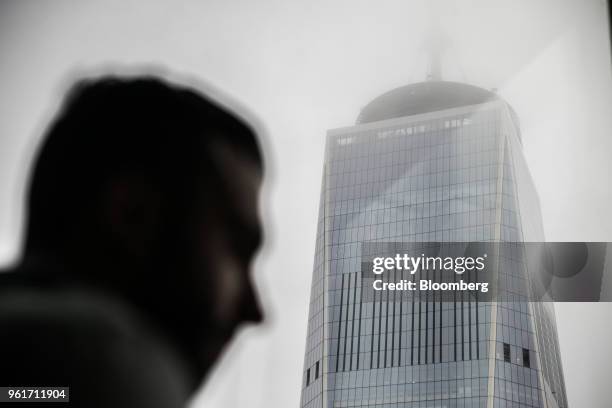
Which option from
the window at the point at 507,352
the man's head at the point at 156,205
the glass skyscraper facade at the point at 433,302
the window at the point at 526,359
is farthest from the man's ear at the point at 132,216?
the window at the point at 526,359

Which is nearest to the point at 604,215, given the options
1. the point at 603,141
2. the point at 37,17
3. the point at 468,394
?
the point at 603,141

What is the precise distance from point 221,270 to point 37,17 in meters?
3.66

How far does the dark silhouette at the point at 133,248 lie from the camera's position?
12.0 inches

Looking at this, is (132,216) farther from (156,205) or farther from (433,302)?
(433,302)

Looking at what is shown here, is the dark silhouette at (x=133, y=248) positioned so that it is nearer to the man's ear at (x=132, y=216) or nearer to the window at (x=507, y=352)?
the man's ear at (x=132, y=216)

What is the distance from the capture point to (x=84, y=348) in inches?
11.9

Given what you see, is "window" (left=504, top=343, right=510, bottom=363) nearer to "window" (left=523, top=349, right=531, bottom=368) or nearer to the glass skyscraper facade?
the glass skyscraper facade

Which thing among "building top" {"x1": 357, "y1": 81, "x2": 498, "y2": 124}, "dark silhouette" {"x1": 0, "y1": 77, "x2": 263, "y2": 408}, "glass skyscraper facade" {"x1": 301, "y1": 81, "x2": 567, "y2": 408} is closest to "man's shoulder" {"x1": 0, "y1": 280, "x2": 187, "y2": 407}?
"dark silhouette" {"x1": 0, "y1": 77, "x2": 263, "y2": 408}

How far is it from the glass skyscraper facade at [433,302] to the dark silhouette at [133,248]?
1730cm

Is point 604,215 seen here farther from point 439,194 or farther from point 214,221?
point 439,194

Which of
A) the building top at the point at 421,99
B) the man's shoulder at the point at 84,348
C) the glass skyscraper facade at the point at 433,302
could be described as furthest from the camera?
A: the building top at the point at 421,99

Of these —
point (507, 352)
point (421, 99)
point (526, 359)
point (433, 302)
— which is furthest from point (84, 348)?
point (421, 99)

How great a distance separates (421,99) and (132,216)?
22816 mm

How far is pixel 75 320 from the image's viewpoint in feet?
1.00
